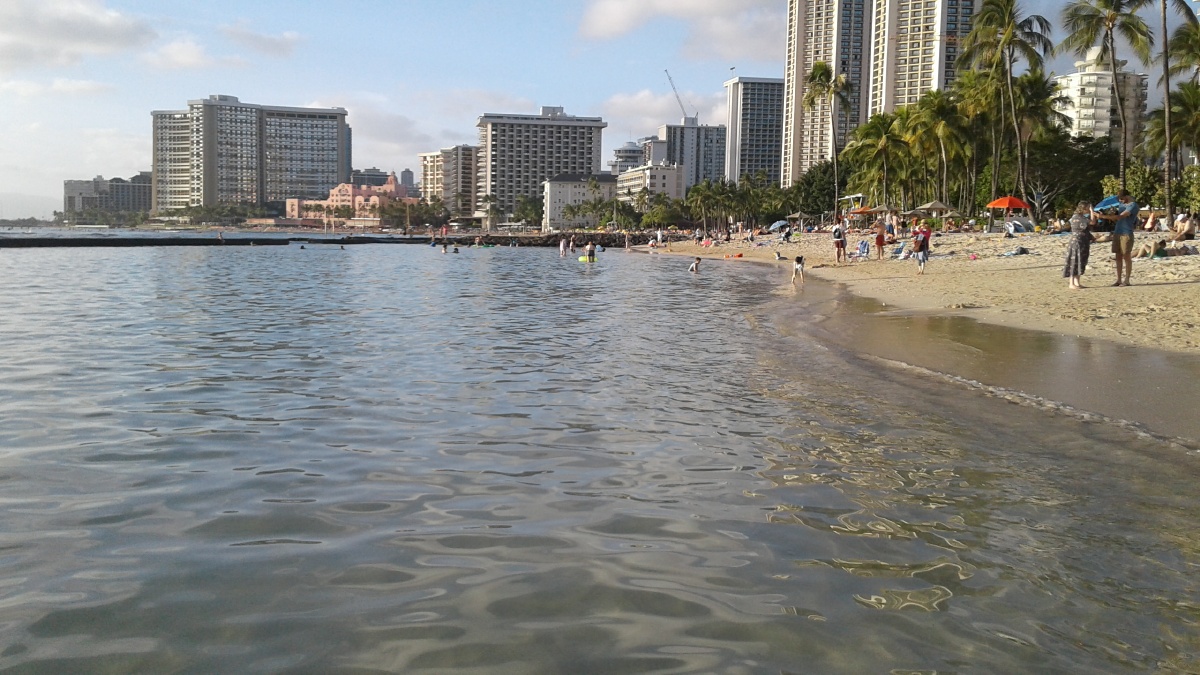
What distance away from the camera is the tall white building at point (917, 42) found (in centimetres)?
13125

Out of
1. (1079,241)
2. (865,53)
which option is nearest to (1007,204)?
(1079,241)

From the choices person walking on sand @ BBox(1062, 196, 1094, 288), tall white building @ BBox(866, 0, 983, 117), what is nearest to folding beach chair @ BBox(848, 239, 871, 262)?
person walking on sand @ BBox(1062, 196, 1094, 288)

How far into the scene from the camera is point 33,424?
27.1 feet

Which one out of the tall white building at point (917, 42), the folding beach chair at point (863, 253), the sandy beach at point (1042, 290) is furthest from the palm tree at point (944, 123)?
the tall white building at point (917, 42)

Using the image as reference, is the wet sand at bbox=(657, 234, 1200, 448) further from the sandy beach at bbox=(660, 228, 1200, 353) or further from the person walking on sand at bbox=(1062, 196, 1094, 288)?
the person walking on sand at bbox=(1062, 196, 1094, 288)

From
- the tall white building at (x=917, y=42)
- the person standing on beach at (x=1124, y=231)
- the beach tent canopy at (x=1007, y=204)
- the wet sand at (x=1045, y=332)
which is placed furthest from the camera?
the tall white building at (x=917, y=42)

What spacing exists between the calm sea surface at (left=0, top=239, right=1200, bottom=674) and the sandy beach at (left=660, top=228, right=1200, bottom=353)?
17.8 ft

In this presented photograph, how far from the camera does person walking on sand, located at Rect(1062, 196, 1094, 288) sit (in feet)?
59.8

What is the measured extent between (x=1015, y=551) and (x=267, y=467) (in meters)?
5.13

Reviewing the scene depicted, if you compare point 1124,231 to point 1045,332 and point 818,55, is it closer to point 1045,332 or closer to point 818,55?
point 1045,332

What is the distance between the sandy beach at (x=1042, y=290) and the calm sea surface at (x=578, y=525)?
542 centimetres

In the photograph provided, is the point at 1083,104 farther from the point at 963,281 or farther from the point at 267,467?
the point at 267,467

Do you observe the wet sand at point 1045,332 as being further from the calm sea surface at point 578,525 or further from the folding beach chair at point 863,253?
the folding beach chair at point 863,253

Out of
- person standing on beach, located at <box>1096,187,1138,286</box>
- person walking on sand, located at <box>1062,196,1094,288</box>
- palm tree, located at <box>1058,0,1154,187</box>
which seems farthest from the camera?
palm tree, located at <box>1058,0,1154,187</box>
